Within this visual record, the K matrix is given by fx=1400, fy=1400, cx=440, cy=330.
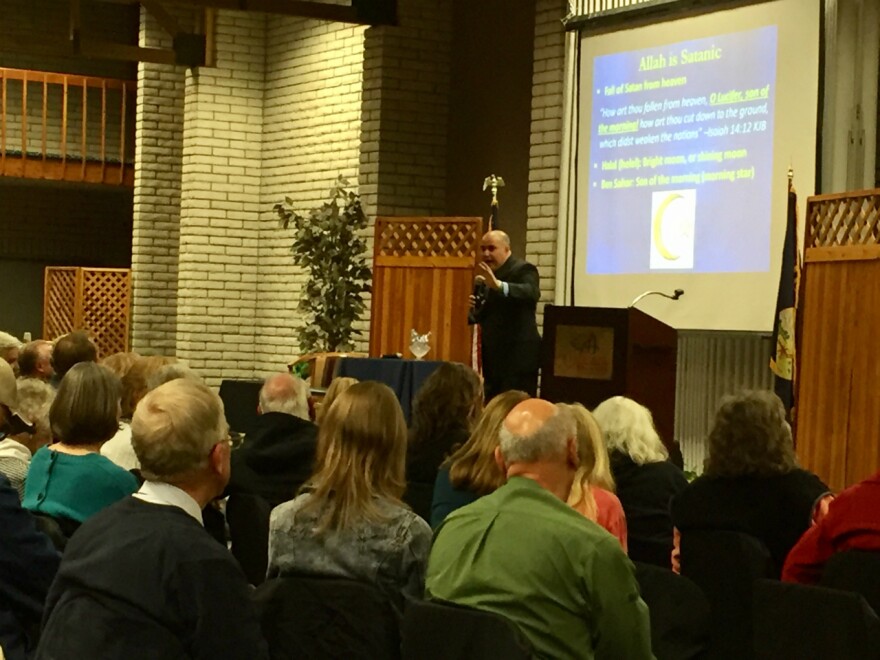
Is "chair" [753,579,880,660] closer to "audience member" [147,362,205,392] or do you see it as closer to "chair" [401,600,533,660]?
"chair" [401,600,533,660]

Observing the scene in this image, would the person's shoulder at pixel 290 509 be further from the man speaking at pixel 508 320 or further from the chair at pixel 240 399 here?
the chair at pixel 240 399

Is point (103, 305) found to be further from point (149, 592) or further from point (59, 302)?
point (149, 592)

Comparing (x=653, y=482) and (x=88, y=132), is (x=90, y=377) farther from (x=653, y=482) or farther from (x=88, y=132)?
(x=88, y=132)

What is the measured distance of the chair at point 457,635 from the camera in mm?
2598

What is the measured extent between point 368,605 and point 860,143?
17.8 ft

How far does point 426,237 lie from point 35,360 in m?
3.63

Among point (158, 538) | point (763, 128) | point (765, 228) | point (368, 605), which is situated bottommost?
point (368, 605)

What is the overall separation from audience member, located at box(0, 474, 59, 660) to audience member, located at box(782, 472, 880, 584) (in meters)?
1.82

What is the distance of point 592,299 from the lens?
9.34 metres

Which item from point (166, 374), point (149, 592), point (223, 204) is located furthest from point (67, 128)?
point (149, 592)

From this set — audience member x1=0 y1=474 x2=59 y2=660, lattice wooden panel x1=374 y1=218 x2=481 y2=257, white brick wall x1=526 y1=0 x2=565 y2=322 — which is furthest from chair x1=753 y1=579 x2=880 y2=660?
white brick wall x1=526 y1=0 x2=565 y2=322

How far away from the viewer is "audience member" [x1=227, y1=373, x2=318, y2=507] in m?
4.59

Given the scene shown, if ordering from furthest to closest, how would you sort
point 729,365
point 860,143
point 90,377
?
point 729,365 < point 860,143 < point 90,377

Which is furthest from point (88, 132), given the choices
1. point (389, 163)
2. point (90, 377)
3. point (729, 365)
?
point (90, 377)
